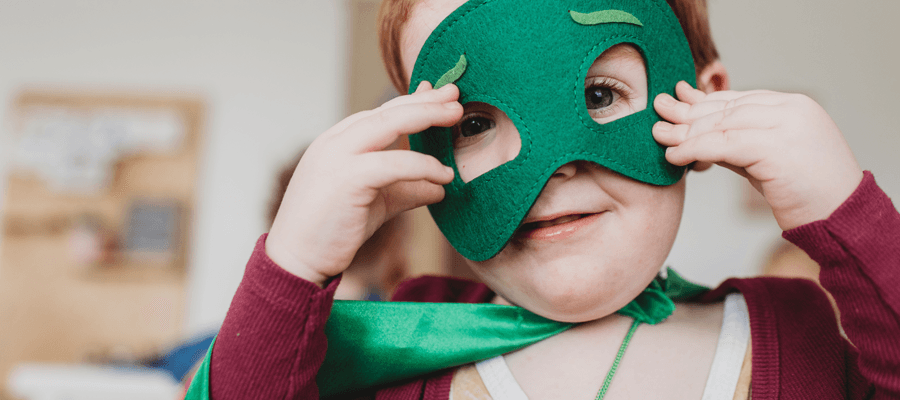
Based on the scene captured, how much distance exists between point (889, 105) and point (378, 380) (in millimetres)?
2222

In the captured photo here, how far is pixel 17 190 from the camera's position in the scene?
2.34 meters

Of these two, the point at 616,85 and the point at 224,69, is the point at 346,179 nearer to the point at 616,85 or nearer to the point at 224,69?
the point at 616,85

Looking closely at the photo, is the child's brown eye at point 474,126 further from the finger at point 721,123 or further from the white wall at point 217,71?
the white wall at point 217,71

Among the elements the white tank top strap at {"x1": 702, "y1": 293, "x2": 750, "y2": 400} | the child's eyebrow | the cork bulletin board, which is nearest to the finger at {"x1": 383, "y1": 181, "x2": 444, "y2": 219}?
the child's eyebrow

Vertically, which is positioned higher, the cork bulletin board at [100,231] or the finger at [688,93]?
the finger at [688,93]

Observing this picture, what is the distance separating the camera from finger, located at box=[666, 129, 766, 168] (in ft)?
1.67

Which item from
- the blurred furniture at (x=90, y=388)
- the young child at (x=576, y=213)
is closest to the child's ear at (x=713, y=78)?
the young child at (x=576, y=213)

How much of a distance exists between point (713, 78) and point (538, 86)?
0.30 meters

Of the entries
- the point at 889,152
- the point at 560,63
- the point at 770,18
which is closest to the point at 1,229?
the point at 560,63

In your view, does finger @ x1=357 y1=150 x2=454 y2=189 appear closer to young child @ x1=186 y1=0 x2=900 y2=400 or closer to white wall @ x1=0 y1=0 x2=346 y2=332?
young child @ x1=186 y1=0 x2=900 y2=400

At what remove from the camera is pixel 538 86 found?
1.79ft

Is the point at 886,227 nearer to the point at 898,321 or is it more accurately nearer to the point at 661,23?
the point at 898,321

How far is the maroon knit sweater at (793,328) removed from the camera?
486mm

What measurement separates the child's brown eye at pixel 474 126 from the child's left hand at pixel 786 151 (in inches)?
7.7
